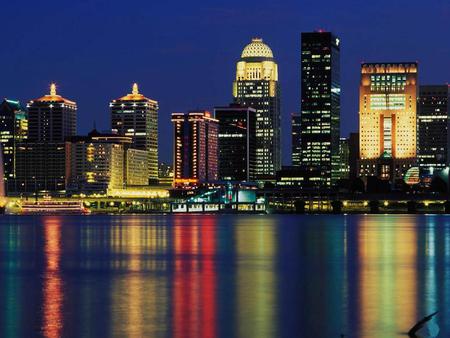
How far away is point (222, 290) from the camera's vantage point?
5450 cm

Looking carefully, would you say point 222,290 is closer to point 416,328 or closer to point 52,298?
point 52,298

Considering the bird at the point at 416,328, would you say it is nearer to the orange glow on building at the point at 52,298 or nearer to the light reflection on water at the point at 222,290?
the light reflection on water at the point at 222,290

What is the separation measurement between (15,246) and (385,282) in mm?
47718

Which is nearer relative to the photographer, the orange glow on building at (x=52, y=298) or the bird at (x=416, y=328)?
the bird at (x=416, y=328)

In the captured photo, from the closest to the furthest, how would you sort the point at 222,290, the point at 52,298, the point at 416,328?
the point at 416,328, the point at 52,298, the point at 222,290

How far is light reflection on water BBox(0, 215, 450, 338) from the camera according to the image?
41781mm

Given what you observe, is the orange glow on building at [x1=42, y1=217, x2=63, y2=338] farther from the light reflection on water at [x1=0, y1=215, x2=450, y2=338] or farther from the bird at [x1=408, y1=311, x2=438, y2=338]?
the bird at [x1=408, y1=311, x2=438, y2=338]

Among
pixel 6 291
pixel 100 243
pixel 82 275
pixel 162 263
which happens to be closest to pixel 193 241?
pixel 100 243

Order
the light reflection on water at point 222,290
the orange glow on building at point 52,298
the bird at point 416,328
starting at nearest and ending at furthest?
1. the bird at point 416,328
2. the orange glow on building at point 52,298
3. the light reflection on water at point 222,290

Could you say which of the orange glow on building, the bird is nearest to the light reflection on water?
the orange glow on building

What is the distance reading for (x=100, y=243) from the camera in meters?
103

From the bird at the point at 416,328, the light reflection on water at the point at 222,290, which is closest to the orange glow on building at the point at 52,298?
the light reflection on water at the point at 222,290

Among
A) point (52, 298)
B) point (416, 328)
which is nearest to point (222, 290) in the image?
point (52, 298)

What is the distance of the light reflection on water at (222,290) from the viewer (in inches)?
1645
